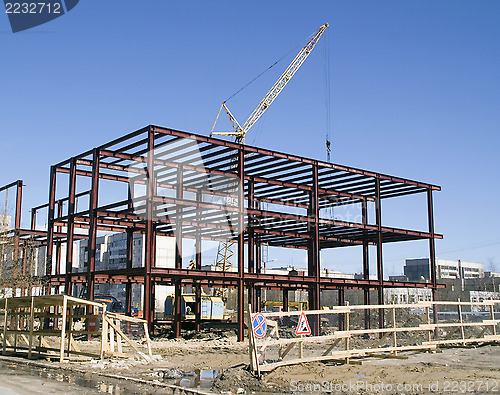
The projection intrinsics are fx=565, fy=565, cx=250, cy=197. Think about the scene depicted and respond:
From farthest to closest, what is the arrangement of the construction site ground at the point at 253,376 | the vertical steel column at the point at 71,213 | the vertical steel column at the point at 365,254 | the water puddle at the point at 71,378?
the vertical steel column at the point at 365,254 < the vertical steel column at the point at 71,213 < the water puddle at the point at 71,378 < the construction site ground at the point at 253,376

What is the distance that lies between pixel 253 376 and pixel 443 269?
165m

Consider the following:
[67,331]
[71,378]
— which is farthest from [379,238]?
[71,378]

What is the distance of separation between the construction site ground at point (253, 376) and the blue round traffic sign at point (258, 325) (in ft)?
3.69

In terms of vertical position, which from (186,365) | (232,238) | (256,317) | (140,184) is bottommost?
(186,365)

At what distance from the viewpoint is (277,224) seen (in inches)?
1620

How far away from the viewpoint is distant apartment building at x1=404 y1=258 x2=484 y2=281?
148 m

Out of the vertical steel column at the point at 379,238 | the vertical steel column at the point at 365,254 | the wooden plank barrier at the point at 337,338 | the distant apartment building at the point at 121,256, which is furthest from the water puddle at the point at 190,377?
the distant apartment building at the point at 121,256

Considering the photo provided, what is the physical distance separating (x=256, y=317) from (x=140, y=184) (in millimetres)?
23649

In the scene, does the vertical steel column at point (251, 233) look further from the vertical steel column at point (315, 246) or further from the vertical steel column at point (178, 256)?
the vertical steel column at point (178, 256)

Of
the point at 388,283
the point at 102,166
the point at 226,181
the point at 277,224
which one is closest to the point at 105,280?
the point at 102,166

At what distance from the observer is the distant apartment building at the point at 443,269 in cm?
14761

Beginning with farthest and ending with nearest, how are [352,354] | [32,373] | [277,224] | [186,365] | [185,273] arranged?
[277,224] → [185,273] → [186,365] → [352,354] → [32,373]

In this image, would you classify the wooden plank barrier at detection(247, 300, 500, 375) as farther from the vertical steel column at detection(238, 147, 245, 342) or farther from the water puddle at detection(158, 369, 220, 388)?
the vertical steel column at detection(238, 147, 245, 342)

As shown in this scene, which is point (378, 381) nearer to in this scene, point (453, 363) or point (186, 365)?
point (453, 363)
